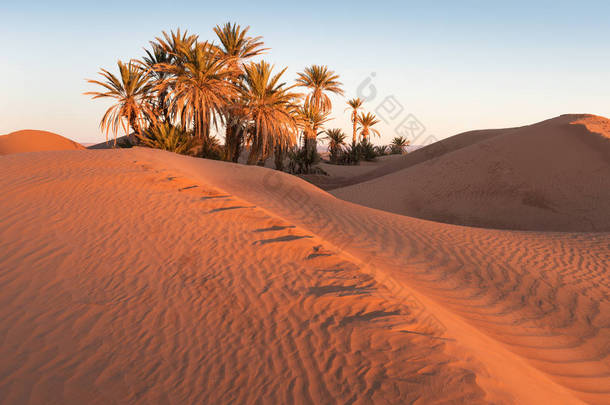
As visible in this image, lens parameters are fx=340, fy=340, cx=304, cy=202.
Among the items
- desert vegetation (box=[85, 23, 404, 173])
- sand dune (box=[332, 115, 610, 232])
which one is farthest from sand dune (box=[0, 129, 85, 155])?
sand dune (box=[332, 115, 610, 232])

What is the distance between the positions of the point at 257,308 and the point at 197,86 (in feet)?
47.9

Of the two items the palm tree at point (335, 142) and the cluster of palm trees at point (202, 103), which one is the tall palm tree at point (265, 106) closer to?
the cluster of palm trees at point (202, 103)

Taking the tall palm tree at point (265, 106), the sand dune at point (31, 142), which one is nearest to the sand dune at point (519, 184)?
the tall palm tree at point (265, 106)

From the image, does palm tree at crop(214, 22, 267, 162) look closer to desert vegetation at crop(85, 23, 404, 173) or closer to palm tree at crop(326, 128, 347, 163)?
desert vegetation at crop(85, 23, 404, 173)

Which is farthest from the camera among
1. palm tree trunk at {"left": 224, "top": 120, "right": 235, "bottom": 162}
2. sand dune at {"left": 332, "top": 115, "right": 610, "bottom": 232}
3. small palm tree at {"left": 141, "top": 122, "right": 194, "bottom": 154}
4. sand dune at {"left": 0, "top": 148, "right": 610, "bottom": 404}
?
palm tree trunk at {"left": 224, "top": 120, "right": 235, "bottom": 162}

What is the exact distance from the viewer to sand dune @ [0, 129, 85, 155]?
85.4 feet

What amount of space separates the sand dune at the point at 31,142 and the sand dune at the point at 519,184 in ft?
84.0

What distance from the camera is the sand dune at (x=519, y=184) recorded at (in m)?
12.5

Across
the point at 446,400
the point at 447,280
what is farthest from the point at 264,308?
the point at 447,280

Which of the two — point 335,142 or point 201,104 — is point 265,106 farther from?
point 335,142

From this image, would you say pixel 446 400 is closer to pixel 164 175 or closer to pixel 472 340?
pixel 472 340

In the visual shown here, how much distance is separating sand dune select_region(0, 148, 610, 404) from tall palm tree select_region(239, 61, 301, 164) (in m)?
9.85

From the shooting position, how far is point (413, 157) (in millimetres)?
23266

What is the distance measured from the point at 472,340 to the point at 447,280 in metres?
2.31
